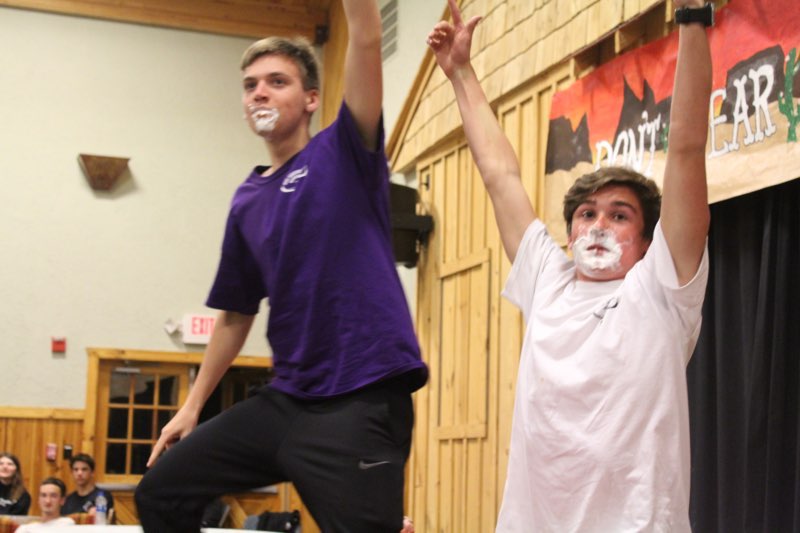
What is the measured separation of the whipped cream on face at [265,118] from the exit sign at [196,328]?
29.1 feet

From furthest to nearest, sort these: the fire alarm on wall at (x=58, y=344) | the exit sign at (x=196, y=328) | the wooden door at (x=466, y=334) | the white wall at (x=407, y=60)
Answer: the exit sign at (x=196, y=328)
the fire alarm on wall at (x=58, y=344)
the white wall at (x=407, y=60)
the wooden door at (x=466, y=334)

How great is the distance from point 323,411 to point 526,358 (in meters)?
0.53

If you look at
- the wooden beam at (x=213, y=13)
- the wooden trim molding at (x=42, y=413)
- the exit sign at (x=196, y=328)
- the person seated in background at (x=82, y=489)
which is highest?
the wooden beam at (x=213, y=13)

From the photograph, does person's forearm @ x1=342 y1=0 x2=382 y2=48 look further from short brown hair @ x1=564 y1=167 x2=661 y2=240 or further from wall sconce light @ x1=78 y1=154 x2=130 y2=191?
wall sconce light @ x1=78 y1=154 x2=130 y2=191

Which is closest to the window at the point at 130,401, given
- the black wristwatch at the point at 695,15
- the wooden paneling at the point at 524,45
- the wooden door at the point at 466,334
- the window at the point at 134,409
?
the window at the point at 134,409

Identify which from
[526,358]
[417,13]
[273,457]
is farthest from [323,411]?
[417,13]

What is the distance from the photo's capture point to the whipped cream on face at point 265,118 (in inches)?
97.2

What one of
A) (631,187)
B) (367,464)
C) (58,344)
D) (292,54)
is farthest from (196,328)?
(367,464)

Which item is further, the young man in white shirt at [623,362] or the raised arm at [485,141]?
the raised arm at [485,141]

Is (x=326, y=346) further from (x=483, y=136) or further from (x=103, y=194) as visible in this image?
(x=103, y=194)

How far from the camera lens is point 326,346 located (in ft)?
7.48

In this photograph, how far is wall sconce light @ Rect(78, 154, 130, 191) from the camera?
36.3 feet

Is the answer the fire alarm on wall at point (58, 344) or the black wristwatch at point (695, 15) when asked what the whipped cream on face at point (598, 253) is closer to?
the black wristwatch at point (695, 15)

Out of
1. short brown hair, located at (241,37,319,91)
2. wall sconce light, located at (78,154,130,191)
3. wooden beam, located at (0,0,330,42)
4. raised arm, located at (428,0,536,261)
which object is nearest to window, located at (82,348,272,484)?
wall sconce light, located at (78,154,130,191)
